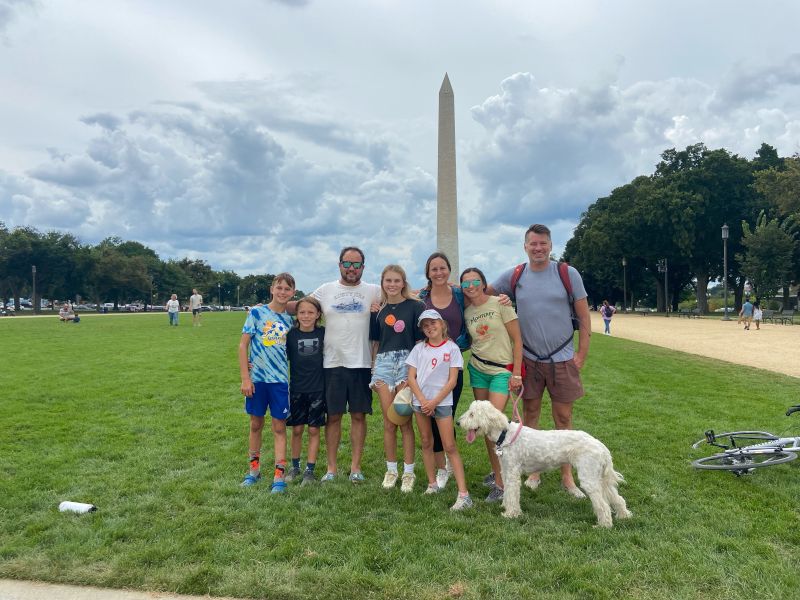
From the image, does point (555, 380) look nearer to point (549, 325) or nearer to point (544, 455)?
point (549, 325)

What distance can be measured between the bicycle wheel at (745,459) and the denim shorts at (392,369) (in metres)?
3.15

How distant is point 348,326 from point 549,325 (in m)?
1.90

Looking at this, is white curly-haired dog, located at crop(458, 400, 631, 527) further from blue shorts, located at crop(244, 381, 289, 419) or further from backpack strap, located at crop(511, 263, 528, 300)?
blue shorts, located at crop(244, 381, 289, 419)

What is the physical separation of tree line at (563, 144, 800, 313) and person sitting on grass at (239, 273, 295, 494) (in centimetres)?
4204

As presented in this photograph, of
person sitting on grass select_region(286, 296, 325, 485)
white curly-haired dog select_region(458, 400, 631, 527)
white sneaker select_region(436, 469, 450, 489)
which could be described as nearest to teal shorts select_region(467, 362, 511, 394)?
white curly-haired dog select_region(458, 400, 631, 527)

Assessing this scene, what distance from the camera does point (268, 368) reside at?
5336mm

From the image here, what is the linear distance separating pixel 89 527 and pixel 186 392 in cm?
641

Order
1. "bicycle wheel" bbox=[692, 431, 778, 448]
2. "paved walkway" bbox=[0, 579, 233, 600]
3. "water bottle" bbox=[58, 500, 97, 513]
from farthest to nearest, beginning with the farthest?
1. "bicycle wheel" bbox=[692, 431, 778, 448]
2. "water bottle" bbox=[58, 500, 97, 513]
3. "paved walkway" bbox=[0, 579, 233, 600]

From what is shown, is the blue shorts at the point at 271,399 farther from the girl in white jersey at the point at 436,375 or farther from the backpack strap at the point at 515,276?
the backpack strap at the point at 515,276

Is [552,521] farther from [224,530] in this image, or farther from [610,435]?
[610,435]

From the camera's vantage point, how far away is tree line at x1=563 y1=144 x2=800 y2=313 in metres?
38.9

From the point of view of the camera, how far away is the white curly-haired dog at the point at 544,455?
4.33m

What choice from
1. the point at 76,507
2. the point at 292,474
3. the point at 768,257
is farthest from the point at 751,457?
the point at 768,257

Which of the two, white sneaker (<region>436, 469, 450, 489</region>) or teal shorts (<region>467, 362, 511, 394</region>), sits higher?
teal shorts (<region>467, 362, 511, 394</region>)
